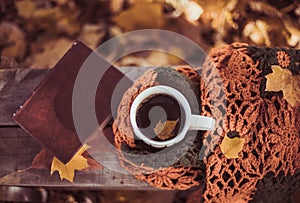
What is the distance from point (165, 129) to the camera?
79cm

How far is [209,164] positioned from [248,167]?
6 cm

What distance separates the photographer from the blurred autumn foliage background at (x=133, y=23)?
128cm

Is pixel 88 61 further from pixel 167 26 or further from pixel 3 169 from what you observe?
pixel 167 26

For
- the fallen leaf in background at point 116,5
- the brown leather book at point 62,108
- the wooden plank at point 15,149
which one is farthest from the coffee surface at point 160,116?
the fallen leaf in background at point 116,5

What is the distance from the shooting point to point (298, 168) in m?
0.84

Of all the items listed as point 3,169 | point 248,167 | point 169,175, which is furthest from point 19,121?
point 248,167

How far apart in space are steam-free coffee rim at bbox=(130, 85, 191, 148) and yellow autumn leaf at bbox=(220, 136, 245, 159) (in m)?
0.06

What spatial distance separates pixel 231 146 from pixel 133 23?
64 cm

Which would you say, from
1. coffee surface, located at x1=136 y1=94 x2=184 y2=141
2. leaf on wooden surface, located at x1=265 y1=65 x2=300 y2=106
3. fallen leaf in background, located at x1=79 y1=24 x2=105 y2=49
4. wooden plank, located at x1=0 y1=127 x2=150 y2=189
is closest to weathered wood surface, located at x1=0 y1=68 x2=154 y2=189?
wooden plank, located at x1=0 y1=127 x2=150 y2=189

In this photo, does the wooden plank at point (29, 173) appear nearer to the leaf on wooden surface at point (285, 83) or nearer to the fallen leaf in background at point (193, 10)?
the leaf on wooden surface at point (285, 83)

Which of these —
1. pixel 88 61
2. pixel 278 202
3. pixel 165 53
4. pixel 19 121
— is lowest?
pixel 278 202

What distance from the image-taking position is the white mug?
0.77 m

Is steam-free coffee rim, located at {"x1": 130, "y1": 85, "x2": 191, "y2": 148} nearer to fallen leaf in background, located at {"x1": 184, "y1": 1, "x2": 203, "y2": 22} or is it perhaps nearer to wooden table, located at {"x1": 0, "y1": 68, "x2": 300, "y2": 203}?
wooden table, located at {"x1": 0, "y1": 68, "x2": 300, "y2": 203}

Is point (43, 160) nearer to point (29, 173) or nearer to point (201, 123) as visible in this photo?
point (29, 173)
